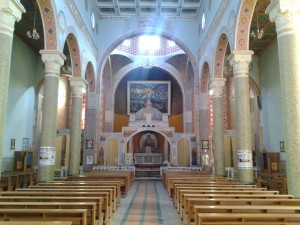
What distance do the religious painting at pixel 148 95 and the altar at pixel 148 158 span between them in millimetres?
4518

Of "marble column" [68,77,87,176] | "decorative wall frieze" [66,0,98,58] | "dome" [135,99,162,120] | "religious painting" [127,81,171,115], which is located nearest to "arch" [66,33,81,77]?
"marble column" [68,77,87,176]

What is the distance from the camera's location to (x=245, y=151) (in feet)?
32.9

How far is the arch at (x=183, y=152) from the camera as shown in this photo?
22.0 meters

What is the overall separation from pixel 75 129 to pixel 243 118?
301 inches

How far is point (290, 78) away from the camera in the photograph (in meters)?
6.54

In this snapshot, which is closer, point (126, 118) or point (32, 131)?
point (32, 131)

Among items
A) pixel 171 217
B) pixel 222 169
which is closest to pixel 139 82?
pixel 222 169

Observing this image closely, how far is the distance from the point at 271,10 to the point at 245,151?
15.5 feet

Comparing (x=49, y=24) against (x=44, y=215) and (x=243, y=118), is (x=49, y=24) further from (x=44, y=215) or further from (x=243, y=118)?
(x=44, y=215)

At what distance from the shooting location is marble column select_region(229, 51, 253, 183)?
10.0m

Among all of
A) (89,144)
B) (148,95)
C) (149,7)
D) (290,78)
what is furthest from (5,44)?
(148,95)

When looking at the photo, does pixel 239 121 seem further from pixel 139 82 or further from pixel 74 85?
pixel 139 82

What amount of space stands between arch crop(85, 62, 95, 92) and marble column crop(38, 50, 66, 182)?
6.20 meters

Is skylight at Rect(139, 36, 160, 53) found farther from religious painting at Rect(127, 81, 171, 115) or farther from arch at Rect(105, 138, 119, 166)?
arch at Rect(105, 138, 119, 166)
